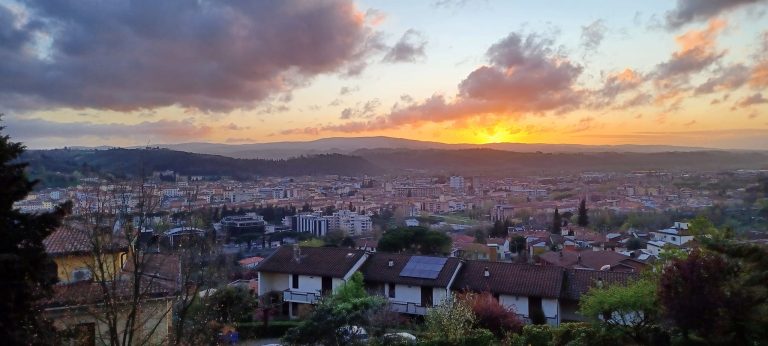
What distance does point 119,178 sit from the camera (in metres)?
9.05

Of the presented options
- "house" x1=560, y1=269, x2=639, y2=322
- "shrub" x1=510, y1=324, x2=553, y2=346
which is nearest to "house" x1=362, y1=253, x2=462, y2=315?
"house" x1=560, y1=269, x2=639, y2=322

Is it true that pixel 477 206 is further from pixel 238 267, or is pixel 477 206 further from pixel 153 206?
pixel 153 206

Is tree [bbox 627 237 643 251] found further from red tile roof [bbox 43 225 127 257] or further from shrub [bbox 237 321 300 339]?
red tile roof [bbox 43 225 127 257]

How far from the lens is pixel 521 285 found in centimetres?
2206

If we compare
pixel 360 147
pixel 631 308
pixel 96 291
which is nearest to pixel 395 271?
pixel 631 308

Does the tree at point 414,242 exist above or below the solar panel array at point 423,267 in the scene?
below

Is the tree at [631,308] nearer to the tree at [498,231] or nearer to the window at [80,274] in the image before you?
the window at [80,274]

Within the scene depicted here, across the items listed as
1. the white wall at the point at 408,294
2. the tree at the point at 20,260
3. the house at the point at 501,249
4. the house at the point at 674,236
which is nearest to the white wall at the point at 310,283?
the white wall at the point at 408,294

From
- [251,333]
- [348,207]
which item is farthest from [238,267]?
[348,207]

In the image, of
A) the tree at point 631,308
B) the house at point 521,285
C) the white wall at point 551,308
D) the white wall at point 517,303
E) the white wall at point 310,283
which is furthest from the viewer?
the white wall at point 310,283

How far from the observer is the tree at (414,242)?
3628 centimetres

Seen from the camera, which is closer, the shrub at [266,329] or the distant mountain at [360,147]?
the shrub at [266,329]

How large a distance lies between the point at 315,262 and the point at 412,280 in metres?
5.02

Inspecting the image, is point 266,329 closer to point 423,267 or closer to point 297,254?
point 297,254
